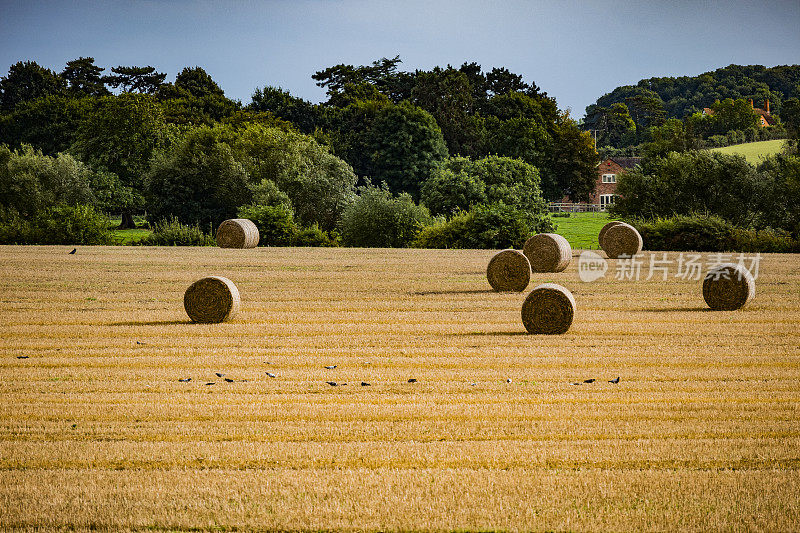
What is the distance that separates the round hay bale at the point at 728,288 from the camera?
51.0 ft

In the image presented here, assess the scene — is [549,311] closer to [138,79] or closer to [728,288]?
[728,288]

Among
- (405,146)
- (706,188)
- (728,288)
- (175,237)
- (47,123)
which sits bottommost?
(728,288)

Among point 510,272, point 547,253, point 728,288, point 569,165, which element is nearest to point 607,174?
point 569,165

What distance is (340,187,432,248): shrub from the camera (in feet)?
115

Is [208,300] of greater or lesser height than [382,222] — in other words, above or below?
below

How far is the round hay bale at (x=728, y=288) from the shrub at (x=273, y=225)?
22426 millimetres

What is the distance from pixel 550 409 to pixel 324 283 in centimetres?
1240

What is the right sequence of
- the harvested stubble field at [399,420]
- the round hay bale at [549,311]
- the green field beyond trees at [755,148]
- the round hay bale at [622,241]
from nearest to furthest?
1. the harvested stubble field at [399,420]
2. the round hay bale at [549,311]
3. the round hay bale at [622,241]
4. the green field beyond trees at [755,148]

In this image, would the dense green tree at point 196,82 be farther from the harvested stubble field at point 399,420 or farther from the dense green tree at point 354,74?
the harvested stubble field at point 399,420

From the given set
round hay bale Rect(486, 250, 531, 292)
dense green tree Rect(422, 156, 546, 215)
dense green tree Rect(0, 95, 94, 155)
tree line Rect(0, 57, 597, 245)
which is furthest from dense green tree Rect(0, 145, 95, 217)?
round hay bale Rect(486, 250, 531, 292)

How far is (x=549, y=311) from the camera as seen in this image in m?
12.7

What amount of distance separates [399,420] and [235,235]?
24.8 meters

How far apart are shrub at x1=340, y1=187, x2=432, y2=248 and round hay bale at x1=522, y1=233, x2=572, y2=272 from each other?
492 inches

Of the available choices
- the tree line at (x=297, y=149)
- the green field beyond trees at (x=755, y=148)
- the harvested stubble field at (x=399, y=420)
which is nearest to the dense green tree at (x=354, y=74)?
the tree line at (x=297, y=149)
